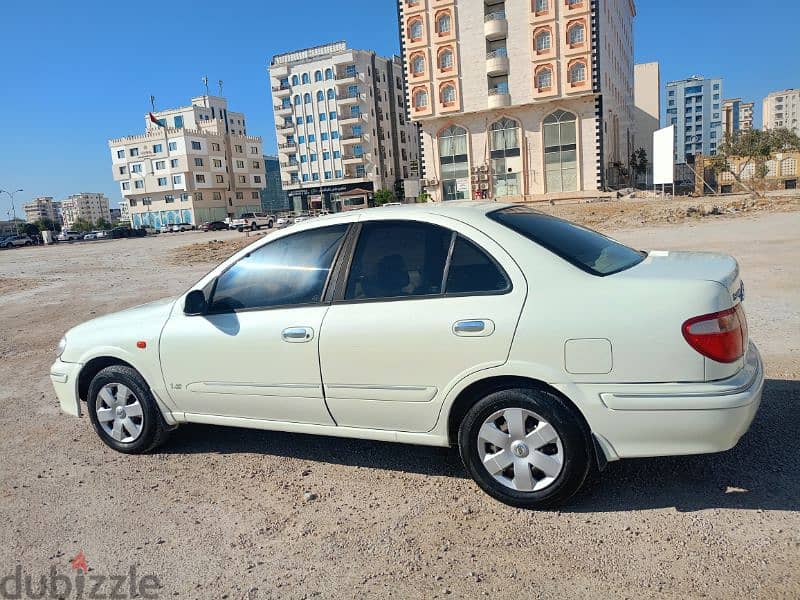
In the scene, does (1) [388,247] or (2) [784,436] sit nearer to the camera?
(1) [388,247]

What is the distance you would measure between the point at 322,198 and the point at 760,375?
78.2m

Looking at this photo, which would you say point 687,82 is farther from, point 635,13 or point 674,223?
point 674,223

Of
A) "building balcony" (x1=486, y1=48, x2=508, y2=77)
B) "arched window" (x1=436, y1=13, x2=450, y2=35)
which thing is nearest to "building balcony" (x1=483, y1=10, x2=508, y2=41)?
"building balcony" (x1=486, y1=48, x2=508, y2=77)

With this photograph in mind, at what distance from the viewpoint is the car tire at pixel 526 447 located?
122 inches

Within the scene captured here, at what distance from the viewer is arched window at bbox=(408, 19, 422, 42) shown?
52469 mm

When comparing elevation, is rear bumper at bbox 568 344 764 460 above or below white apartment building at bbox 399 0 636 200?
below

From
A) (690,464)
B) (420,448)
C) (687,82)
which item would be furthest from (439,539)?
(687,82)

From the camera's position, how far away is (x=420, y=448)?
14.0ft

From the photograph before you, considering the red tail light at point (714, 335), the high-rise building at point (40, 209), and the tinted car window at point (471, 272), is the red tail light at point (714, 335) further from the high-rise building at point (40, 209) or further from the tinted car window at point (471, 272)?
the high-rise building at point (40, 209)

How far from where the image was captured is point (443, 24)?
2046 inches

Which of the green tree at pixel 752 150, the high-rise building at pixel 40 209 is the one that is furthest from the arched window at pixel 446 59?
the high-rise building at pixel 40 209

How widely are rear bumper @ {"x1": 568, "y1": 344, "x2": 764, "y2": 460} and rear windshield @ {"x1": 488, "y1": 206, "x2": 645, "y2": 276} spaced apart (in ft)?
2.25

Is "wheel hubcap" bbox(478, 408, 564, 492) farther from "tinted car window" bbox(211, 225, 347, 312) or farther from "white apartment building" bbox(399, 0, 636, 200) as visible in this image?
"white apartment building" bbox(399, 0, 636, 200)

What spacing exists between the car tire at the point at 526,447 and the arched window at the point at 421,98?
175 ft
